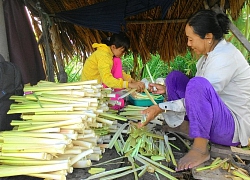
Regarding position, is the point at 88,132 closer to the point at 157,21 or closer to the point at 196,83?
the point at 196,83

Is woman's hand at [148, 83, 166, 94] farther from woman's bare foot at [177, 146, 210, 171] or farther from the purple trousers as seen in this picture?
woman's bare foot at [177, 146, 210, 171]

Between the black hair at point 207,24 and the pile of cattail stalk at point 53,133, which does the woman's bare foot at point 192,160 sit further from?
the black hair at point 207,24

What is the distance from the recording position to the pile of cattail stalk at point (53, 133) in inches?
69.4

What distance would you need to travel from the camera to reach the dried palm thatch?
383 cm

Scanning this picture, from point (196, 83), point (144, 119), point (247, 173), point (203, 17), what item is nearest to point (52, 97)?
point (144, 119)

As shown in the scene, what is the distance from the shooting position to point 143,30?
172 inches

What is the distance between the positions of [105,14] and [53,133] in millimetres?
2180

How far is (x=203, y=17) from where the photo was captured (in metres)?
2.29

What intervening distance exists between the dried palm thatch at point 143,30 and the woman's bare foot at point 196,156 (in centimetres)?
214

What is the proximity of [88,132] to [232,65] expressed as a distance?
4.22 ft

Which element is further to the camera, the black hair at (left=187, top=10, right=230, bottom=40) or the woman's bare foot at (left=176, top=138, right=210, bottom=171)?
the black hair at (left=187, top=10, right=230, bottom=40)

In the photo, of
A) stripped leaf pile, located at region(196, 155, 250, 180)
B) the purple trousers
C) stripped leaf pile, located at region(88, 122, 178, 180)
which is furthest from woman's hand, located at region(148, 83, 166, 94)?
stripped leaf pile, located at region(196, 155, 250, 180)

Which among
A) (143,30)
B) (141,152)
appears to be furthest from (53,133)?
(143,30)

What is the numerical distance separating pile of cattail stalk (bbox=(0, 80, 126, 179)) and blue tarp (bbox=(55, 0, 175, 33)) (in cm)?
145
